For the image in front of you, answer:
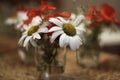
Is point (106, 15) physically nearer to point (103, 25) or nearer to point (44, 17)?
point (103, 25)

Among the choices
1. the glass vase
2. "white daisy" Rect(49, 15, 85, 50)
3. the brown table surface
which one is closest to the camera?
"white daisy" Rect(49, 15, 85, 50)

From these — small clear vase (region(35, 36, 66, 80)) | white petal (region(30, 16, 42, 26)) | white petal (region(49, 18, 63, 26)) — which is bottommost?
small clear vase (region(35, 36, 66, 80))

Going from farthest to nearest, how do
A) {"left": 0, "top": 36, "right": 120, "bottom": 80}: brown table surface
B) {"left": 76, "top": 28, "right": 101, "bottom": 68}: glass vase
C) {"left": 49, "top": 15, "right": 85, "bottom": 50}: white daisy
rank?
{"left": 76, "top": 28, "right": 101, "bottom": 68}: glass vase < {"left": 0, "top": 36, "right": 120, "bottom": 80}: brown table surface < {"left": 49, "top": 15, "right": 85, "bottom": 50}: white daisy

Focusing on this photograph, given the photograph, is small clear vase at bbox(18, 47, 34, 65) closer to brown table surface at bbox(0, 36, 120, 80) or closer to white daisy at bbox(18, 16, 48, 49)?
brown table surface at bbox(0, 36, 120, 80)

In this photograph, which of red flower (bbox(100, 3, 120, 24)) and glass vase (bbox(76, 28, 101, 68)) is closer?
red flower (bbox(100, 3, 120, 24))

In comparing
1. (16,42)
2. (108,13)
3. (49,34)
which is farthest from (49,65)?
(16,42)

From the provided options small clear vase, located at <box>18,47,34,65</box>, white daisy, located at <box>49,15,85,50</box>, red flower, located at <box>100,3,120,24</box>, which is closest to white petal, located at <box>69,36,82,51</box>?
white daisy, located at <box>49,15,85,50</box>

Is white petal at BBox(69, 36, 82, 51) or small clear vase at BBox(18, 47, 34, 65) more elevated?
small clear vase at BBox(18, 47, 34, 65)

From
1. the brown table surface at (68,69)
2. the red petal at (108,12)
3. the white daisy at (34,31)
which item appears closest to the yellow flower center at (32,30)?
the white daisy at (34,31)
